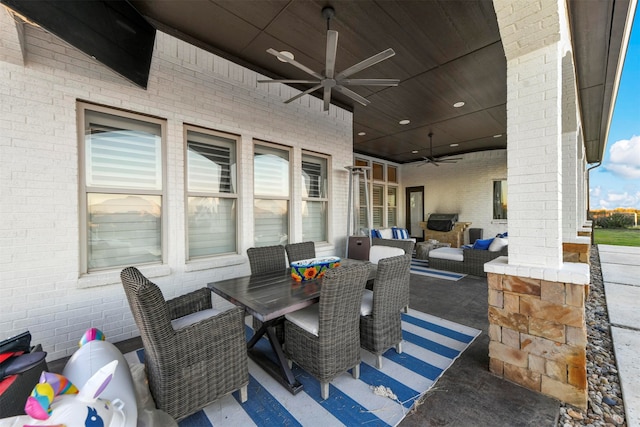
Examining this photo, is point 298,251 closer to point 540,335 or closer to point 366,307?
point 366,307

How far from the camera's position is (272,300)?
194 cm

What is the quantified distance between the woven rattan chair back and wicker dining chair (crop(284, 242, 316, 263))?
0.40ft

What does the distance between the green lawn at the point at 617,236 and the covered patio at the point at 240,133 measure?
8.16m

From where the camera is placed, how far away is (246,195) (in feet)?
12.2

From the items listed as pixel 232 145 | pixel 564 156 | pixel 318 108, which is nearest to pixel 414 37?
pixel 318 108

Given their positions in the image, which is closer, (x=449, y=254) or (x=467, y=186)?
(x=449, y=254)

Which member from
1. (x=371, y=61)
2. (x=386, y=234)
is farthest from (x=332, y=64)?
(x=386, y=234)

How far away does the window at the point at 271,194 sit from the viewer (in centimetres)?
400

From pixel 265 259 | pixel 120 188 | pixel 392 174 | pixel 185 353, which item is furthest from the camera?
pixel 392 174

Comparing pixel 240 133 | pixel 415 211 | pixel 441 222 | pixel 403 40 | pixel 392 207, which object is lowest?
pixel 441 222

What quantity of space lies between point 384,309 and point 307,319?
2.19 ft

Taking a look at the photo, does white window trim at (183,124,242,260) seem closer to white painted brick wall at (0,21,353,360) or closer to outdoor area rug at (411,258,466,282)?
white painted brick wall at (0,21,353,360)

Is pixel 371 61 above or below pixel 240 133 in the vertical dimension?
above

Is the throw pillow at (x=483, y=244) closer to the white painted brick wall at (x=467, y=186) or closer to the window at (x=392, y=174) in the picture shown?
the white painted brick wall at (x=467, y=186)
